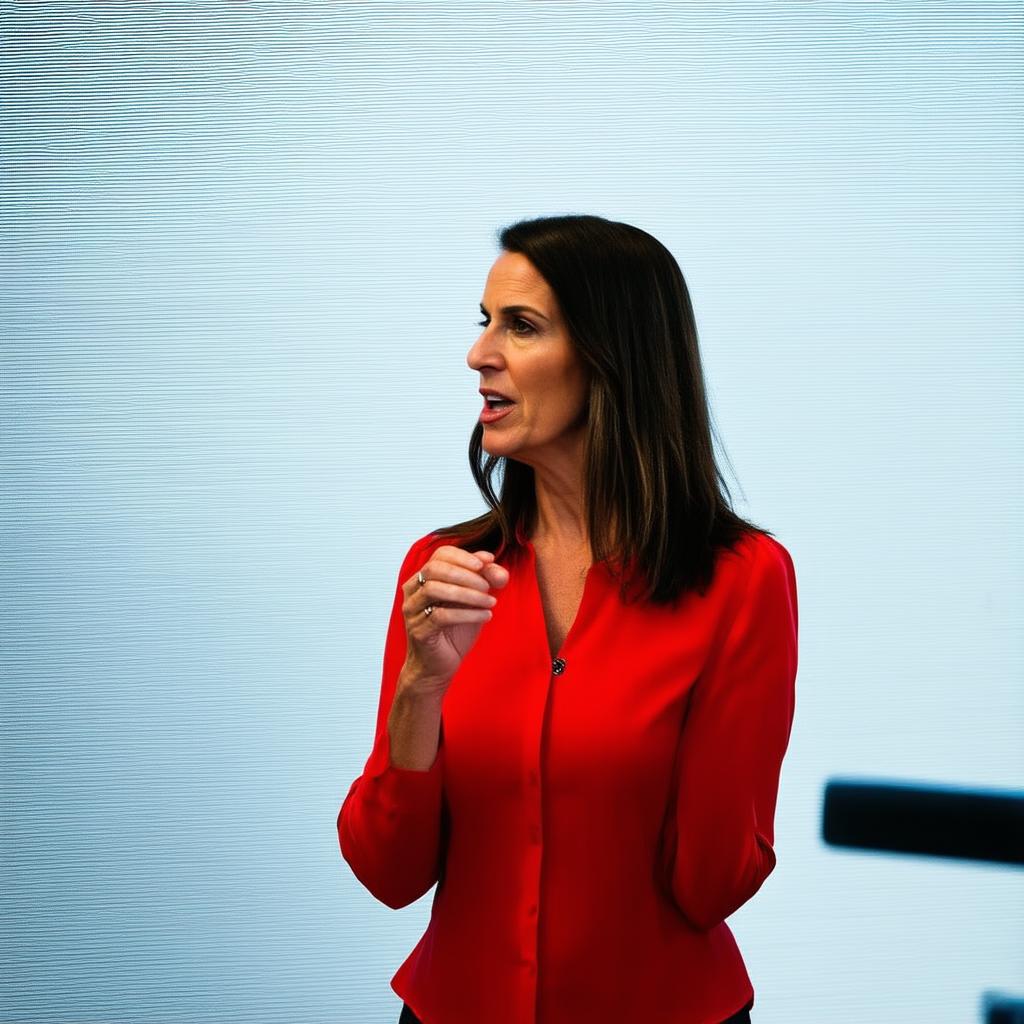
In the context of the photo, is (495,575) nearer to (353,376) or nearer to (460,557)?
(460,557)

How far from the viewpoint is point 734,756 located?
1006 millimetres

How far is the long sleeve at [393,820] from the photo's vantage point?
1.01 m

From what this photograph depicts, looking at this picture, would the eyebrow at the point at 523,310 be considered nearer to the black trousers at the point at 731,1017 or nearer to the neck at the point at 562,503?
the neck at the point at 562,503

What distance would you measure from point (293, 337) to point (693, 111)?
84cm

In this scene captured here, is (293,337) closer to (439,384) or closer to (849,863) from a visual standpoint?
(439,384)

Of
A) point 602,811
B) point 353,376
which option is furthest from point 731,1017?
point 353,376

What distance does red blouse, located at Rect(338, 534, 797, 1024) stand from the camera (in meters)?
1.01

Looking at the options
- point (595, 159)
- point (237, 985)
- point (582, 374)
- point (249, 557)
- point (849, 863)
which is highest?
point (595, 159)

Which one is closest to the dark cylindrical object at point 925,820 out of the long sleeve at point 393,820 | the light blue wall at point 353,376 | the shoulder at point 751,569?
the light blue wall at point 353,376

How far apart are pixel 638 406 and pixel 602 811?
39 centimetres

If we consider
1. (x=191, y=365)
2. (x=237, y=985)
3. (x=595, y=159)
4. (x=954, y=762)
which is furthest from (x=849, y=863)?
(x=191, y=365)

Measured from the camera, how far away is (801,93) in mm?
2070

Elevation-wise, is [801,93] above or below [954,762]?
above

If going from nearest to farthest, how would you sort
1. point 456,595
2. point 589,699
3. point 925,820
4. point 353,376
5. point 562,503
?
point 456,595
point 589,699
point 562,503
point 925,820
point 353,376
